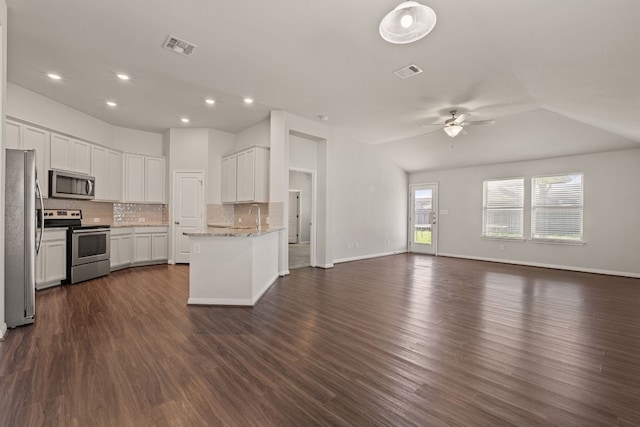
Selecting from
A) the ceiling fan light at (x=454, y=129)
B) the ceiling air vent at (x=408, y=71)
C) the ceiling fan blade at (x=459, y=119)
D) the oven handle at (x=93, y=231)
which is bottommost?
the oven handle at (x=93, y=231)

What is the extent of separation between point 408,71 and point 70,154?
228 inches

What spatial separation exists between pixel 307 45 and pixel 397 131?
3.87 metres

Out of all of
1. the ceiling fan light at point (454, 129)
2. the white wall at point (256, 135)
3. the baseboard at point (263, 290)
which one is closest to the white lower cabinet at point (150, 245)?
the white wall at point (256, 135)

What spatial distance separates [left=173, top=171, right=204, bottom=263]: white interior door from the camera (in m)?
6.34

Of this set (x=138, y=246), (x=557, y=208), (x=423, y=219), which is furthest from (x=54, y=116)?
(x=557, y=208)

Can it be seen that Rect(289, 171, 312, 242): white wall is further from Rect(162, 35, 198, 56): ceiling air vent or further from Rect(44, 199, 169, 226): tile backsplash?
Rect(162, 35, 198, 56): ceiling air vent

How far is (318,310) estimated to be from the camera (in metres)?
3.48

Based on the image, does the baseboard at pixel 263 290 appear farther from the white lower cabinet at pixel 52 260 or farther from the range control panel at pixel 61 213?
the range control panel at pixel 61 213

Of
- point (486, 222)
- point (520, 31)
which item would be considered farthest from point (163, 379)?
point (486, 222)

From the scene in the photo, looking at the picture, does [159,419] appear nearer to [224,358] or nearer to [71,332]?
[224,358]

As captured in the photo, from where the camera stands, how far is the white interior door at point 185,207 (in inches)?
250

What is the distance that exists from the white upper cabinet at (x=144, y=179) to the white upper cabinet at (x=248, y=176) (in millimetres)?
1580

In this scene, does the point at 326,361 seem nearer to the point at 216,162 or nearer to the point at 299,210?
the point at 216,162

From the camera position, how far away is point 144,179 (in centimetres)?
627
